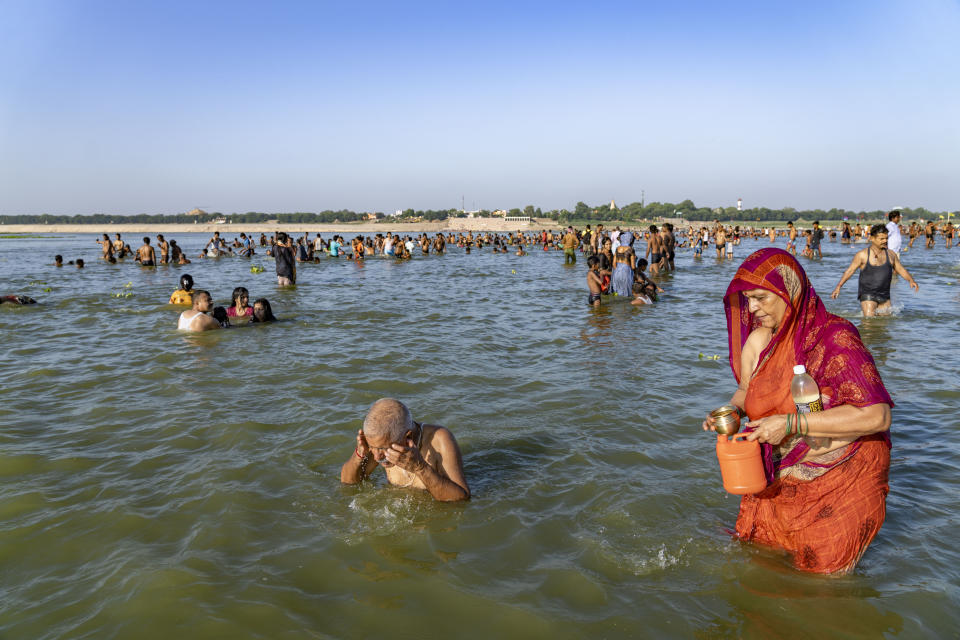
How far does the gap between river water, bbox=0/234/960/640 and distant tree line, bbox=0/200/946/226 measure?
13689cm

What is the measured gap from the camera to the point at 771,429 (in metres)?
2.57

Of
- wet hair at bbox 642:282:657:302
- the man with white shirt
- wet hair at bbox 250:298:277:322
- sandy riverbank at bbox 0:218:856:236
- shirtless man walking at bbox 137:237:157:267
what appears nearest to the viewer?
the man with white shirt

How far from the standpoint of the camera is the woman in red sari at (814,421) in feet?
8.25

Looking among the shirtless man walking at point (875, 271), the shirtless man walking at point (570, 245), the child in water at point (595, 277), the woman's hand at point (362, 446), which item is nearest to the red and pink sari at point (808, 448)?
the woman's hand at point (362, 446)

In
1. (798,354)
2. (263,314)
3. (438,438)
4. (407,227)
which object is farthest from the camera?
(407,227)

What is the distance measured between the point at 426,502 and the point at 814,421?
2727mm

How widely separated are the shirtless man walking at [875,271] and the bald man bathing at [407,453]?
7.63m

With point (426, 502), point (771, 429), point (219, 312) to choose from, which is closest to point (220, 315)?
point (219, 312)

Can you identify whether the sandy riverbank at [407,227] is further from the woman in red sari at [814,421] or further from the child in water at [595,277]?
the woman in red sari at [814,421]

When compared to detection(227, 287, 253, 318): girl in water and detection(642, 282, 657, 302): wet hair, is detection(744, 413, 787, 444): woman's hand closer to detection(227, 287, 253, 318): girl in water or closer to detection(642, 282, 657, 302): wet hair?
detection(227, 287, 253, 318): girl in water

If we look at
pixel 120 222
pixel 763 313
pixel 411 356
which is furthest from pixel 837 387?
pixel 120 222

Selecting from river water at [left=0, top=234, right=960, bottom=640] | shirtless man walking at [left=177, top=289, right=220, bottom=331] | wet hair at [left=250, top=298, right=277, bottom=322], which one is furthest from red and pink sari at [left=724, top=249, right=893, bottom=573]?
wet hair at [left=250, top=298, right=277, bottom=322]

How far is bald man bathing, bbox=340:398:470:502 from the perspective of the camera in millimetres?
3256

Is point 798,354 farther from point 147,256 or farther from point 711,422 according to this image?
point 147,256
